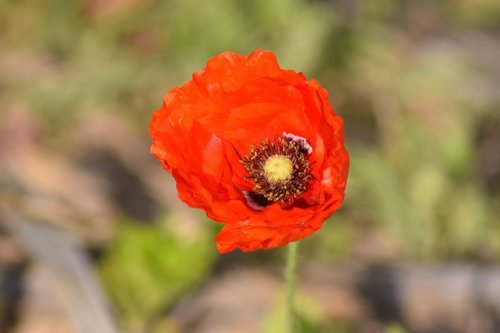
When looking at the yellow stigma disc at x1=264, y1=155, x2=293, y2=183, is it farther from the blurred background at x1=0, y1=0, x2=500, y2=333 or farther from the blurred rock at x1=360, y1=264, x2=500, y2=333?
the blurred rock at x1=360, y1=264, x2=500, y2=333

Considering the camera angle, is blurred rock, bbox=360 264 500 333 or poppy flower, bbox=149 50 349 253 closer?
poppy flower, bbox=149 50 349 253

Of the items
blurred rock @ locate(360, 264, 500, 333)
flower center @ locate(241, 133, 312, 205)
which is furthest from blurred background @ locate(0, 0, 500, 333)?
flower center @ locate(241, 133, 312, 205)

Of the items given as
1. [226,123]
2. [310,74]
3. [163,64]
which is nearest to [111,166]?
[163,64]

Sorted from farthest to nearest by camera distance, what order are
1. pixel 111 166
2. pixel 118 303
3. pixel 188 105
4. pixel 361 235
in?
pixel 111 166
pixel 361 235
pixel 118 303
pixel 188 105

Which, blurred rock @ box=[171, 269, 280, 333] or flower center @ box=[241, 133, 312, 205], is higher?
blurred rock @ box=[171, 269, 280, 333]

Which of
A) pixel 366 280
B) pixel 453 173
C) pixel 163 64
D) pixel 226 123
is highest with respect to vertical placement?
pixel 163 64

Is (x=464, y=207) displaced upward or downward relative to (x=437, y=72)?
downward

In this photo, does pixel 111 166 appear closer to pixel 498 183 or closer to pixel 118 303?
pixel 118 303

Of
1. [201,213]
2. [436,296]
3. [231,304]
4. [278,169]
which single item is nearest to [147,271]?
[231,304]
